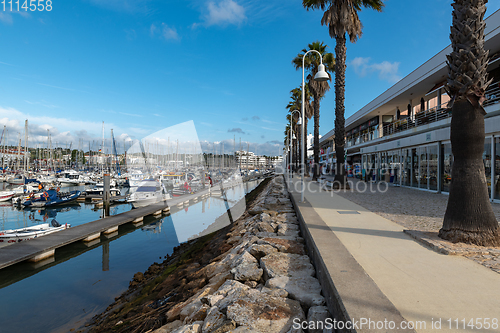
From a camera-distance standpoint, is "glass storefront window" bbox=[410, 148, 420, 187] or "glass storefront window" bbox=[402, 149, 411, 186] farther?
"glass storefront window" bbox=[402, 149, 411, 186]

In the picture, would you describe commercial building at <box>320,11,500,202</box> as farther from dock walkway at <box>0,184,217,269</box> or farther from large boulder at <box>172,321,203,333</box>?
dock walkway at <box>0,184,217,269</box>

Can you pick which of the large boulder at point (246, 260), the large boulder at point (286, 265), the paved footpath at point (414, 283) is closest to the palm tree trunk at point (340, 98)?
the paved footpath at point (414, 283)

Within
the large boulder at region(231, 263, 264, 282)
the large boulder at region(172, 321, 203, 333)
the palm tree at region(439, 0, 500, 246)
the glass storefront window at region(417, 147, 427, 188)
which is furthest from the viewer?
the glass storefront window at region(417, 147, 427, 188)

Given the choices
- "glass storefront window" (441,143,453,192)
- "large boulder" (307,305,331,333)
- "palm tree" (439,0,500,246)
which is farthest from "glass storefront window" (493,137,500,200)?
"large boulder" (307,305,331,333)

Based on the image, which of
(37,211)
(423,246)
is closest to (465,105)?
(423,246)

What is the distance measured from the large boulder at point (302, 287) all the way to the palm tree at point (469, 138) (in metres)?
3.39

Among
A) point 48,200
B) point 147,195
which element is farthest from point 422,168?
point 48,200

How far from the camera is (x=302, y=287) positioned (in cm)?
434

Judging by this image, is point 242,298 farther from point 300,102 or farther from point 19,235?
point 300,102

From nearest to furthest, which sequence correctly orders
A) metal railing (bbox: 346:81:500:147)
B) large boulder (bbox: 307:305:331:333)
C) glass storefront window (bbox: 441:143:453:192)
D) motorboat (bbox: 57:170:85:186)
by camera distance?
large boulder (bbox: 307:305:331:333) → metal railing (bbox: 346:81:500:147) → glass storefront window (bbox: 441:143:453:192) → motorboat (bbox: 57:170:85:186)

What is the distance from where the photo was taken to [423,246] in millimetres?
5496

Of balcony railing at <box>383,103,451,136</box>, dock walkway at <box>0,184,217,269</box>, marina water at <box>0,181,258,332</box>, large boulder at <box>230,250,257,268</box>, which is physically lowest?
marina water at <box>0,181,258,332</box>

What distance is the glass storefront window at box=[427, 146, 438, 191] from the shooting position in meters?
16.8

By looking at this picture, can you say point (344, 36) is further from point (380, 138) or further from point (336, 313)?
point (336, 313)
